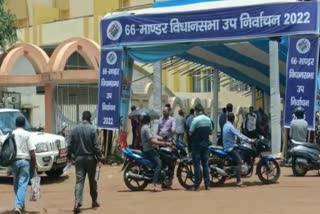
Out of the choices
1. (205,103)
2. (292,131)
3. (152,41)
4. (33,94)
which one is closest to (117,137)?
(152,41)

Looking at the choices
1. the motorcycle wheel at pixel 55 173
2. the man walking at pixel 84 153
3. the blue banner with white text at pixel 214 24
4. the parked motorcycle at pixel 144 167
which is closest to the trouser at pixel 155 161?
the parked motorcycle at pixel 144 167

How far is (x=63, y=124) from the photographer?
2550 centimetres

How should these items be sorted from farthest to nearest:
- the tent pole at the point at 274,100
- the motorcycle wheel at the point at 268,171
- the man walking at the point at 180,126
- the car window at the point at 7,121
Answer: the man walking at the point at 180,126
the tent pole at the point at 274,100
the car window at the point at 7,121
the motorcycle wheel at the point at 268,171

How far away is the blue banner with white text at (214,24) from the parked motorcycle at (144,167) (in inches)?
233

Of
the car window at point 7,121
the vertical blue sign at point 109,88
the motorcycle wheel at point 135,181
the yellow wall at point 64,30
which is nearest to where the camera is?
the motorcycle wheel at point 135,181

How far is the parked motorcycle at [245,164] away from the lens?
48.4 ft

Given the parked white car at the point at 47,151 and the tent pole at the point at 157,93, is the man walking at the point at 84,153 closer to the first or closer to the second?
the parked white car at the point at 47,151

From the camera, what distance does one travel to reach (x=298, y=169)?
16.8 metres

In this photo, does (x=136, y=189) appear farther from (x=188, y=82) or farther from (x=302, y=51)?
(x=188, y=82)

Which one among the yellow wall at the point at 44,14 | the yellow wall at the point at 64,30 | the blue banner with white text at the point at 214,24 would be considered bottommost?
the blue banner with white text at the point at 214,24

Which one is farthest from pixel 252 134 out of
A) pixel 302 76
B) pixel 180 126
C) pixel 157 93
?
pixel 302 76

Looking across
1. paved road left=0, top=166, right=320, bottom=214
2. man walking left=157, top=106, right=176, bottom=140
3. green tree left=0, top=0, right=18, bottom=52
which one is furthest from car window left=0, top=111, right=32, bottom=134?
green tree left=0, top=0, right=18, bottom=52

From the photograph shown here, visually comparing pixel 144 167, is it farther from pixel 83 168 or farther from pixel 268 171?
pixel 268 171

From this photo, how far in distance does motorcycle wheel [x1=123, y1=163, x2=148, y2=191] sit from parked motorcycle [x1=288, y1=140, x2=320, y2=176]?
4.31 metres
